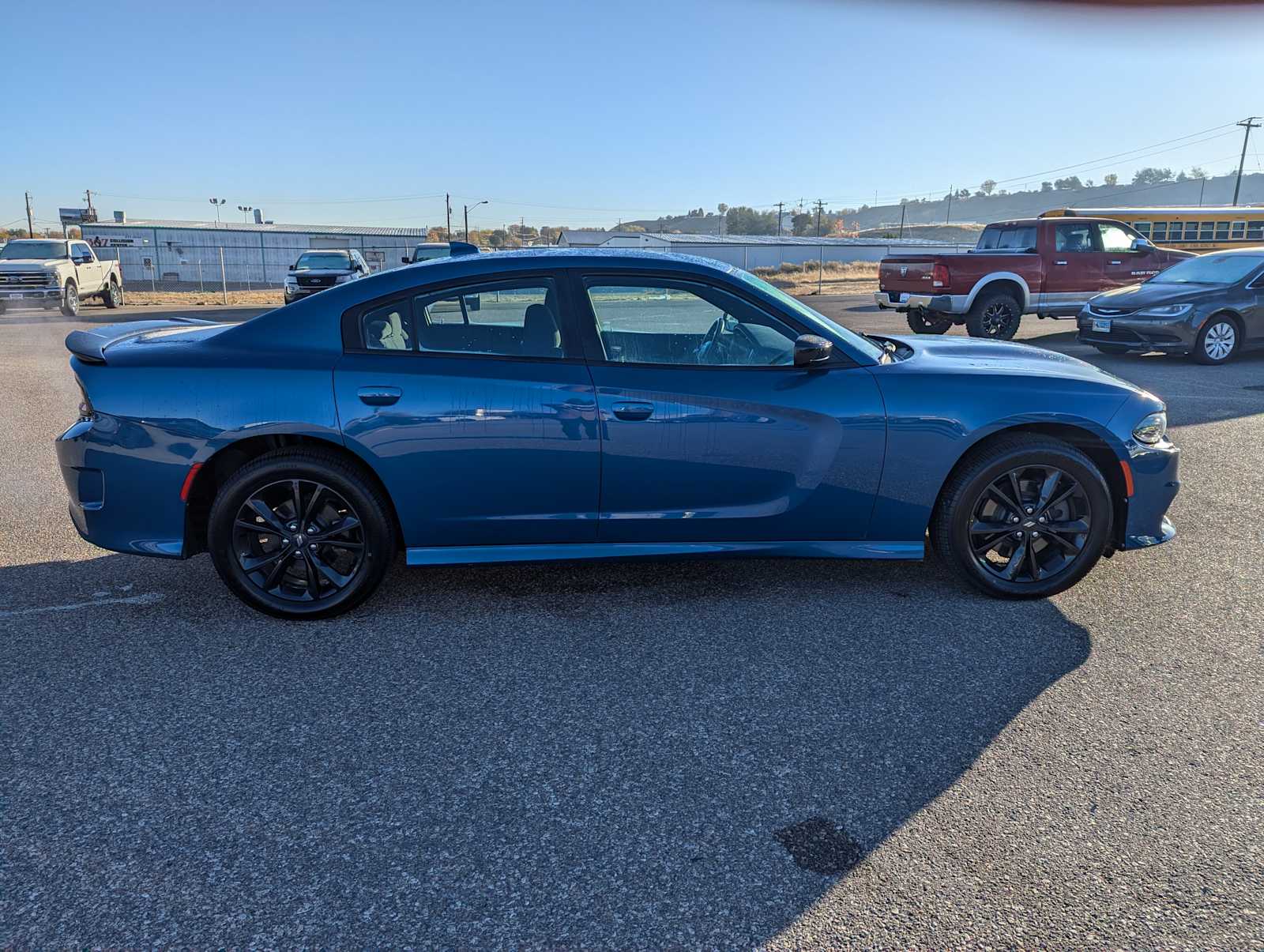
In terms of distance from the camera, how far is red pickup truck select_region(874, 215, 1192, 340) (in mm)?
14352

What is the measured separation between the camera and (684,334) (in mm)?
4109

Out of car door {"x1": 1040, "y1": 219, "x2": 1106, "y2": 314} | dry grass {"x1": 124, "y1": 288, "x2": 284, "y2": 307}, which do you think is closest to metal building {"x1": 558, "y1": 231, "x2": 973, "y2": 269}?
dry grass {"x1": 124, "y1": 288, "x2": 284, "y2": 307}

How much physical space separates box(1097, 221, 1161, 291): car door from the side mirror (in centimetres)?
1355

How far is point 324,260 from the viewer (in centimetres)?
2541

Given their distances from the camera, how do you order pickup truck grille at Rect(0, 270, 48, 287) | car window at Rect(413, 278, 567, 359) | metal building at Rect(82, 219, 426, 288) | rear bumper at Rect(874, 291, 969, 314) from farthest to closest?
metal building at Rect(82, 219, 426, 288) < pickup truck grille at Rect(0, 270, 48, 287) < rear bumper at Rect(874, 291, 969, 314) < car window at Rect(413, 278, 567, 359)

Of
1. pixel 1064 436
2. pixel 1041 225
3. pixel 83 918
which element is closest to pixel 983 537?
pixel 1064 436

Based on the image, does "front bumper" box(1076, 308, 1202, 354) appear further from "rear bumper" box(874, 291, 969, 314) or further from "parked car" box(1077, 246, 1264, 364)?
"rear bumper" box(874, 291, 969, 314)

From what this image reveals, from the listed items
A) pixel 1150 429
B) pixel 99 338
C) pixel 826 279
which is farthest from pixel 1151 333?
→ pixel 826 279

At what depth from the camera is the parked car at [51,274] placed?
2158cm

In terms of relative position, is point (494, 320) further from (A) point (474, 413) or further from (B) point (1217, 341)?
(B) point (1217, 341)

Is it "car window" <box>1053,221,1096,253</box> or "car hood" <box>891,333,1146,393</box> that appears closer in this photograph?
"car hood" <box>891,333,1146,393</box>

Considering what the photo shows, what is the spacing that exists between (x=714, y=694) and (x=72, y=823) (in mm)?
2034

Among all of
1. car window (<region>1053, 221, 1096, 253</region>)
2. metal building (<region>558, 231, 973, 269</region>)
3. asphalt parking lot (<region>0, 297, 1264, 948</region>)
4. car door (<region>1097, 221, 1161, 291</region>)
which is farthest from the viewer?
metal building (<region>558, 231, 973, 269</region>)

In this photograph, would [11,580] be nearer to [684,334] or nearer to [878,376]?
[684,334]
